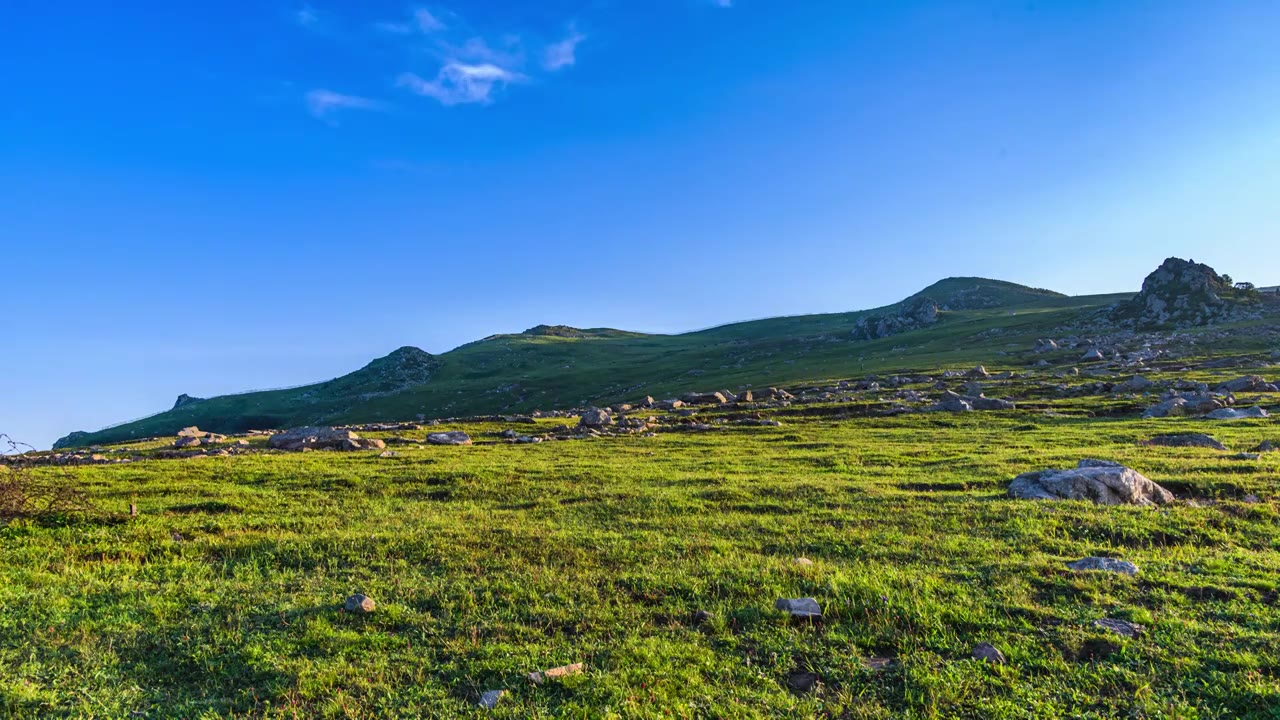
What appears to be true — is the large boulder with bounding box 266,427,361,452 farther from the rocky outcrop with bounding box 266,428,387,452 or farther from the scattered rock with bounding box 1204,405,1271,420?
the scattered rock with bounding box 1204,405,1271,420

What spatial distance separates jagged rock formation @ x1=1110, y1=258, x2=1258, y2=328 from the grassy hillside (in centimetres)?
1164

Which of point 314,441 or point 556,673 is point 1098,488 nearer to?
point 556,673

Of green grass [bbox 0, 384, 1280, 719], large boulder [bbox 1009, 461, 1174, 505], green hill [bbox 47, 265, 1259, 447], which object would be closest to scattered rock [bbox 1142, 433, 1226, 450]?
green grass [bbox 0, 384, 1280, 719]

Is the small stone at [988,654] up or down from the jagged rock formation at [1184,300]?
down

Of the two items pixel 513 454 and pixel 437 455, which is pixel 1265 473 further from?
pixel 437 455

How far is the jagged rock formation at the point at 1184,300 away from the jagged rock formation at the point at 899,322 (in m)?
37.6

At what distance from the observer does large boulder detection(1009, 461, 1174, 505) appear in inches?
715

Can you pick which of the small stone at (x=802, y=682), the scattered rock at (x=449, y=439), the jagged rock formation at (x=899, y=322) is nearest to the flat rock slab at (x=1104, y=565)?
the small stone at (x=802, y=682)

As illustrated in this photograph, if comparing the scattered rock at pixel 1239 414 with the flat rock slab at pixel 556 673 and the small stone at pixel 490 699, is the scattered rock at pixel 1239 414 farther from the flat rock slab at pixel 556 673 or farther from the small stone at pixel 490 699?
the small stone at pixel 490 699

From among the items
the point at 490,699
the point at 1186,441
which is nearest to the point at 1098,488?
the point at 1186,441

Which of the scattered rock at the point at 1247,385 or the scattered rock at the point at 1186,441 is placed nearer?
the scattered rock at the point at 1186,441

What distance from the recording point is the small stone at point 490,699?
311 inches

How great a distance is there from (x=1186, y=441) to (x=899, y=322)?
4789 inches

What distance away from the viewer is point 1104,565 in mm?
12305
